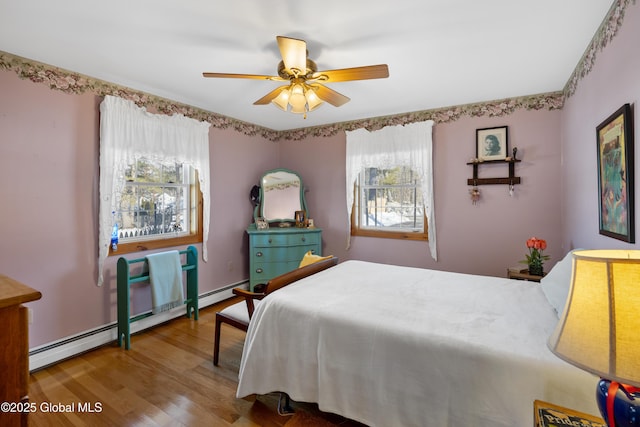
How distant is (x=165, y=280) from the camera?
301 centimetres

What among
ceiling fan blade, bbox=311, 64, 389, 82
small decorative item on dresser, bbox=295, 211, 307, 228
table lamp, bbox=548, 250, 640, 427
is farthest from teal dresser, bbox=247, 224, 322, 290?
table lamp, bbox=548, 250, 640, 427

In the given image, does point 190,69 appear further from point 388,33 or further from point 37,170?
point 388,33

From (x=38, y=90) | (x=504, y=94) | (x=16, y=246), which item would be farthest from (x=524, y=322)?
(x=38, y=90)

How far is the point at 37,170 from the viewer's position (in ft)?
7.78

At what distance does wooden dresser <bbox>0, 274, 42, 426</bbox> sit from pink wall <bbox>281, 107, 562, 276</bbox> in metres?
3.44

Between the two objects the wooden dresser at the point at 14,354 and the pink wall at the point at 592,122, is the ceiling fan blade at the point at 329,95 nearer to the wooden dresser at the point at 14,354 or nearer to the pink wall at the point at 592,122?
the pink wall at the point at 592,122

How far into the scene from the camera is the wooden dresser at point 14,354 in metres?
1.14

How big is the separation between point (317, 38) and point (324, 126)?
92.8 inches

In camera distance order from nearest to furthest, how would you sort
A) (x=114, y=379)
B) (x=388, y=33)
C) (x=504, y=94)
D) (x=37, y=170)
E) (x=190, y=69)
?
(x=388, y=33) < (x=114, y=379) < (x=37, y=170) < (x=190, y=69) < (x=504, y=94)

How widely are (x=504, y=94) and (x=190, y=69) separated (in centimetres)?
308

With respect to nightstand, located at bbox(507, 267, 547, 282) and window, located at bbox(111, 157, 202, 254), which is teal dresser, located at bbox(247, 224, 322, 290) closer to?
window, located at bbox(111, 157, 202, 254)

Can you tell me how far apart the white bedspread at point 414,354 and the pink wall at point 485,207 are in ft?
4.32

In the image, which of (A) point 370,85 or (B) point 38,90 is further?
(A) point 370,85

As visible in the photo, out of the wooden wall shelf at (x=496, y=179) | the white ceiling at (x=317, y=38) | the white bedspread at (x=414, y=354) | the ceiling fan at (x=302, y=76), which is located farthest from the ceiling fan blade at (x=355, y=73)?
the wooden wall shelf at (x=496, y=179)
